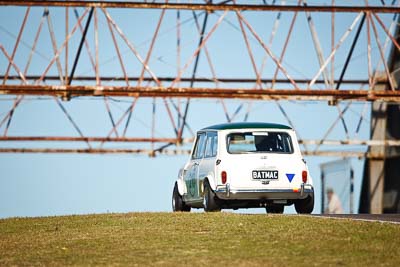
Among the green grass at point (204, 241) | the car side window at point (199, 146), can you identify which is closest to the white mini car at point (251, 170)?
the car side window at point (199, 146)

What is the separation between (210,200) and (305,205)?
1.98 m

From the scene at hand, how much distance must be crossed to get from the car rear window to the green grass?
86.1 inches

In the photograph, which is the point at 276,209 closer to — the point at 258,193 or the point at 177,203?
the point at 177,203

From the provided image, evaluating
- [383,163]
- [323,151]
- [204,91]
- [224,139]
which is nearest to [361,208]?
[383,163]

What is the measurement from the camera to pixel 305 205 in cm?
2473

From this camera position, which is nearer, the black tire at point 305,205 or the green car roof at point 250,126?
the black tire at point 305,205

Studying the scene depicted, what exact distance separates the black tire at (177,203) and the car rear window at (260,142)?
2608 millimetres

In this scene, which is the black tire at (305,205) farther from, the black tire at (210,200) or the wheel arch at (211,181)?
the wheel arch at (211,181)

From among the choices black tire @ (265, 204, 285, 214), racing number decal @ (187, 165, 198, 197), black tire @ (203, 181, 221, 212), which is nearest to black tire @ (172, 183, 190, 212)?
racing number decal @ (187, 165, 198, 197)

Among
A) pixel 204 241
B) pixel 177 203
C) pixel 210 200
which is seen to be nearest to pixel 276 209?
pixel 177 203

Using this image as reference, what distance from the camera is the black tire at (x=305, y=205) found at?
80.7 feet

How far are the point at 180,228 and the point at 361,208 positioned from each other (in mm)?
30984

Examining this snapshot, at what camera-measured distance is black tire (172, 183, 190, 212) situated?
88.0 ft

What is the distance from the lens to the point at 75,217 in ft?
80.3
